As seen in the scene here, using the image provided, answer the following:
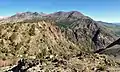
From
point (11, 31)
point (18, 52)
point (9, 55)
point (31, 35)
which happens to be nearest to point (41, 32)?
point (31, 35)

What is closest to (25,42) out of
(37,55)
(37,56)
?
(37,55)

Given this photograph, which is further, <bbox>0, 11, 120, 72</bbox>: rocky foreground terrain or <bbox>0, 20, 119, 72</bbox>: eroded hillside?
<bbox>0, 20, 119, 72</bbox>: eroded hillside

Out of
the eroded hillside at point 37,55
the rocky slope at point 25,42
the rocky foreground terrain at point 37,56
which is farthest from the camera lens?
the rocky slope at point 25,42

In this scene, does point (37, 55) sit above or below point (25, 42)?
below

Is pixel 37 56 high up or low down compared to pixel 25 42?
down

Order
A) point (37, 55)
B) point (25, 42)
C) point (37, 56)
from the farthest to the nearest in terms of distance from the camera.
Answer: point (25, 42) → point (37, 55) → point (37, 56)

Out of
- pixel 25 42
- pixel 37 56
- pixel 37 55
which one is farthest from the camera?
Answer: pixel 25 42

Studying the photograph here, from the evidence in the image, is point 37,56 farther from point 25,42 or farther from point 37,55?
point 25,42

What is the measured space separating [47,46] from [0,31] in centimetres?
1993

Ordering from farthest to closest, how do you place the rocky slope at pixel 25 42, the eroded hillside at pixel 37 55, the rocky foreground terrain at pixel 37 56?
the rocky slope at pixel 25 42 < the eroded hillside at pixel 37 55 < the rocky foreground terrain at pixel 37 56

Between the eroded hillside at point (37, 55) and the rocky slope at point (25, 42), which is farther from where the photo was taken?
the rocky slope at point (25, 42)

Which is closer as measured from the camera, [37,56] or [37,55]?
[37,56]

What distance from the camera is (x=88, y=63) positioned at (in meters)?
33.3

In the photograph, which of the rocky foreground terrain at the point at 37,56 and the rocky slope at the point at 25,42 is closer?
the rocky foreground terrain at the point at 37,56
